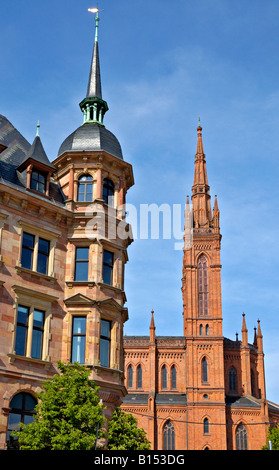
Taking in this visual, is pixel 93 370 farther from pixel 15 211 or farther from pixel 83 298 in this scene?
pixel 15 211

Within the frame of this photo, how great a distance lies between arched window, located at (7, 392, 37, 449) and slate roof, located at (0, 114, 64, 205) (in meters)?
9.03

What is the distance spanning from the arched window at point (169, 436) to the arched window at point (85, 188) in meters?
62.4

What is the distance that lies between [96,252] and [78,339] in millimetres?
4070

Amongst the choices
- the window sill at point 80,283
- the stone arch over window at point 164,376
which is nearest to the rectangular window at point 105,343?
the window sill at point 80,283

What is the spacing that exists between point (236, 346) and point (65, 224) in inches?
2721

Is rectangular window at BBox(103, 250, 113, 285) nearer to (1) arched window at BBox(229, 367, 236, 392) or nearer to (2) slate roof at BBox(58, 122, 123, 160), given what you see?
(2) slate roof at BBox(58, 122, 123, 160)

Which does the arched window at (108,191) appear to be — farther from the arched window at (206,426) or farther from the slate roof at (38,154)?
the arched window at (206,426)

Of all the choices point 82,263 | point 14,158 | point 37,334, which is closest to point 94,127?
point 14,158

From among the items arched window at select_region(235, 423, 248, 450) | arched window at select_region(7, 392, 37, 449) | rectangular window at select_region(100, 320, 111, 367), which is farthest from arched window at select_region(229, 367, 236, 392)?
arched window at select_region(7, 392, 37, 449)

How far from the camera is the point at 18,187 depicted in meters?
27.0

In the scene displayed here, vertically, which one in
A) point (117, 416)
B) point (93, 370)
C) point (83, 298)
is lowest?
point (117, 416)

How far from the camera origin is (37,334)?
84.2ft

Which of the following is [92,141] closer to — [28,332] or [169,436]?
[28,332]
